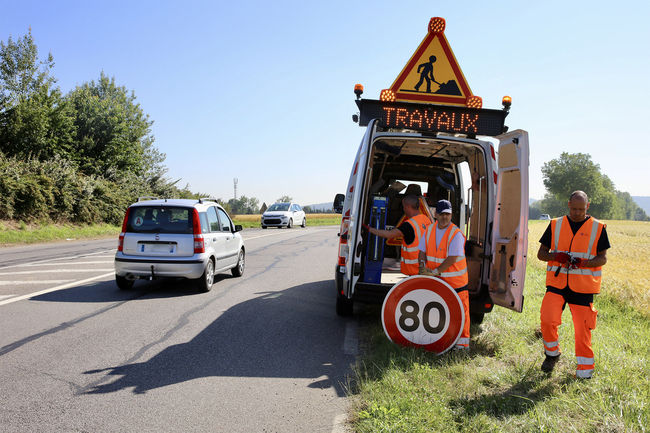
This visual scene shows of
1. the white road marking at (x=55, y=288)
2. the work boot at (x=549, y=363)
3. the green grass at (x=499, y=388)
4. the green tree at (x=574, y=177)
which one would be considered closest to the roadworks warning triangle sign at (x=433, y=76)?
the green grass at (x=499, y=388)

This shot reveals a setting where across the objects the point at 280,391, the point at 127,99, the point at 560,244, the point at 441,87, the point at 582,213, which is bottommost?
the point at 280,391

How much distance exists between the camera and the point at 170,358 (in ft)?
16.3

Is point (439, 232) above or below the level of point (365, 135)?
below

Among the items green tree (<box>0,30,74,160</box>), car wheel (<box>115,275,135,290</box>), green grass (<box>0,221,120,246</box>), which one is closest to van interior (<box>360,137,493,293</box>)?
car wheel (<box>115,275,135,290</box>)

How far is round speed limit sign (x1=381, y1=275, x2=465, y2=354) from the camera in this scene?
16.5 feet

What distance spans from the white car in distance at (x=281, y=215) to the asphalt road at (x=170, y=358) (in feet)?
83.4

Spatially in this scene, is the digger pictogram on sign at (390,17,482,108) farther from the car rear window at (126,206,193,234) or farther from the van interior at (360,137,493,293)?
the car rear window at (126,206,193,234)

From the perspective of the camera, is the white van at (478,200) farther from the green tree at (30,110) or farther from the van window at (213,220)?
the green tree at (30,110)

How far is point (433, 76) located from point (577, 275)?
3.04 meters

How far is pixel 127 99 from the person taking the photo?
42.6 m

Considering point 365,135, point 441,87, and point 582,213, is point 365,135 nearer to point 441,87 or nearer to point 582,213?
point 441,87

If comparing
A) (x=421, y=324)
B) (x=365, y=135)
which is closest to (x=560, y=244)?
(x=421, y=324)

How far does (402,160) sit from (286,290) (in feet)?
10.3

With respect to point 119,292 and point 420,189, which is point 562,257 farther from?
point 119,292
